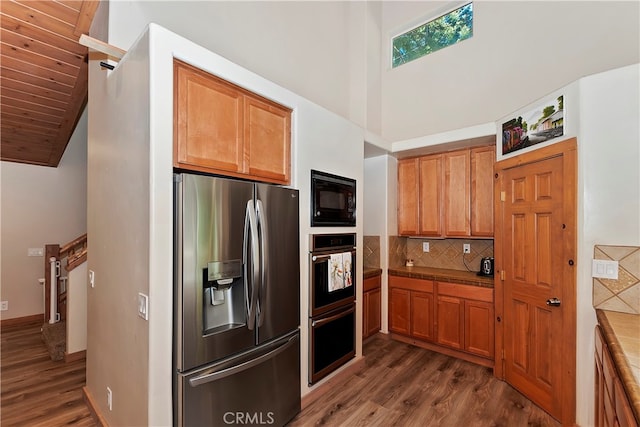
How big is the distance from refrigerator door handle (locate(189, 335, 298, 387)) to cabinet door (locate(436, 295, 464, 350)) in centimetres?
208

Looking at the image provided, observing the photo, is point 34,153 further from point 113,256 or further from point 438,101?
point 438,101

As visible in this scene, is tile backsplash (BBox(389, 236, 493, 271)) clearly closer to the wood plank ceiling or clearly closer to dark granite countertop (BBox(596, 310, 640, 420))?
dark granite countertop (BBox(596, 310, 640, 420))

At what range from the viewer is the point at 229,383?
71.1 inches

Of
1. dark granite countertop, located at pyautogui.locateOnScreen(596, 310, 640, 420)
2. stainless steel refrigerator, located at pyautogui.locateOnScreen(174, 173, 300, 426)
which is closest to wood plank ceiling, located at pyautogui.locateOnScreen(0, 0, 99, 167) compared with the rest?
stainless steel refrigerator, located at pyautogui.locateOnScreen(174, 173, 300, 426)

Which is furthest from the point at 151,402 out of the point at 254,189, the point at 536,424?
the point at 536,424

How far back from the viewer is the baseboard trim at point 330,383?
2.52m

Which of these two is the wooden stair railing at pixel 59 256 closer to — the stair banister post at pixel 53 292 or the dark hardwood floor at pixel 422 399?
the stair banister post at pixel 53 292

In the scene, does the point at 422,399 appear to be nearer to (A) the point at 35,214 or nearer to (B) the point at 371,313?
(B) the point at 371,313

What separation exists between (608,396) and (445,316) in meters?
1.94

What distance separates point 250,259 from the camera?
1.92 meters

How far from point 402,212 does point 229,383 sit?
10.4 ft

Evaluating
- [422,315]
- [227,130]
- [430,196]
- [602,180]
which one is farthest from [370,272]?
[227,130]

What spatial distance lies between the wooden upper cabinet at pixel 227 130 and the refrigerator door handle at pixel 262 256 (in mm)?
296

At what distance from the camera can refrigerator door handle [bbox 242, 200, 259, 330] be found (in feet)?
6.25
